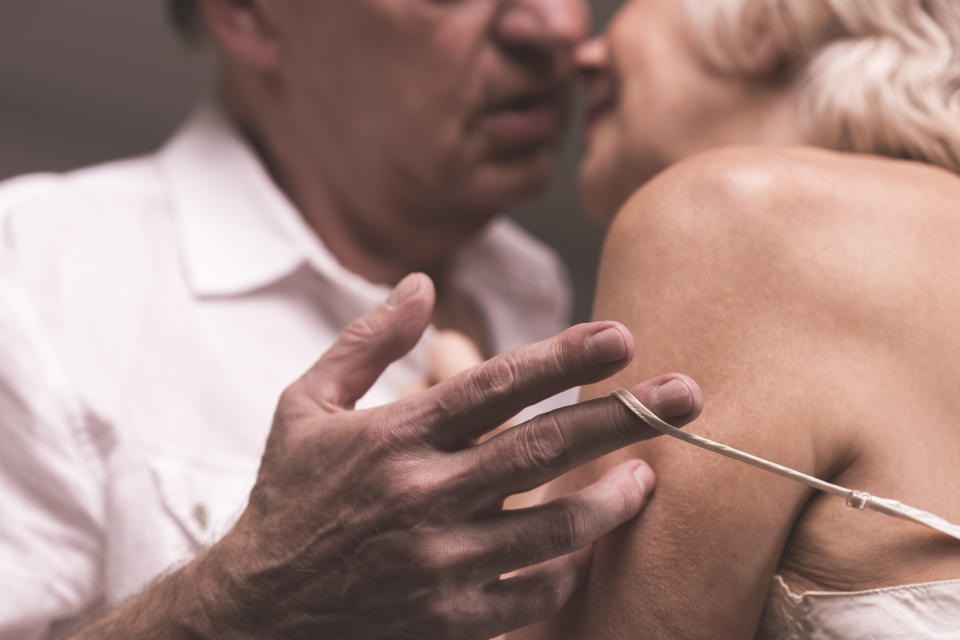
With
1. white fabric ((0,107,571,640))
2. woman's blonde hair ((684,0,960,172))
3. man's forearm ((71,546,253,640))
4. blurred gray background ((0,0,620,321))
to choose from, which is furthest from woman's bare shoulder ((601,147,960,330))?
blurred gray background ((0,0,620,321))

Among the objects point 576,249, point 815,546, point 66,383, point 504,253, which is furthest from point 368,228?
point 576,249

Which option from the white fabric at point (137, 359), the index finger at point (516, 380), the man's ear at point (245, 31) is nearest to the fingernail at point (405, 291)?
the index finger at point (516, 380)

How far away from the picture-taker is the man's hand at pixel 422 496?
66cm

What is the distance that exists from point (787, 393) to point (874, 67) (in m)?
0.38

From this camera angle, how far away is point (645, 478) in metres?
0.71

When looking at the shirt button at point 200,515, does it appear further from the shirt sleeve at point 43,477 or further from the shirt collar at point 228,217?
the shirt collar at point 228,217

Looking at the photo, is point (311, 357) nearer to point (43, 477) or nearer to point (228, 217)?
point (228, 217)

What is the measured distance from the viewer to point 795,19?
3.19ft

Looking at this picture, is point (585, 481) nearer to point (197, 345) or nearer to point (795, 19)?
point (795, 19)

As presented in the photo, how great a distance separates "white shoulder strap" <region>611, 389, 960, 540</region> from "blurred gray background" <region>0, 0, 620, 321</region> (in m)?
2.05

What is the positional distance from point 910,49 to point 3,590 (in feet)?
3.80

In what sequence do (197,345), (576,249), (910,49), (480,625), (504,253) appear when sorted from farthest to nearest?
1. (576,249)
2. (504,253)
3. (197,345)
4. (910,49)
5. (480,625)

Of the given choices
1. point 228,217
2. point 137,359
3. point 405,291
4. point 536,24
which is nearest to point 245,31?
point 228,217

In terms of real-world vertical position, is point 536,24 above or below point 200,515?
above
